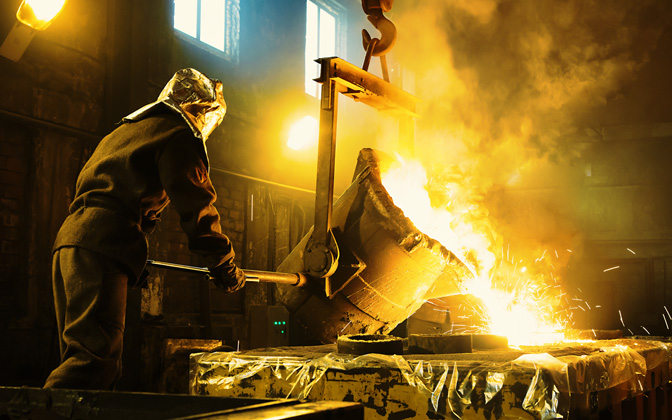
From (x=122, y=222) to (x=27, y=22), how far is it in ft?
9.20

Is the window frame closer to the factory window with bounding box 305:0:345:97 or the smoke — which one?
the factory window with bounding box 305:0:345:97

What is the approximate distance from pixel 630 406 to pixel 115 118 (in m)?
5.30

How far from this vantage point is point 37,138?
5.61m

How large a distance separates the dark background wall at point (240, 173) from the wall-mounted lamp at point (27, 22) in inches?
16.6

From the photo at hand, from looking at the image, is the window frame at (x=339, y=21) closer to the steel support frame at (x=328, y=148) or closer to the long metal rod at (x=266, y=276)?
the steel support frame at (x=328, y=148)

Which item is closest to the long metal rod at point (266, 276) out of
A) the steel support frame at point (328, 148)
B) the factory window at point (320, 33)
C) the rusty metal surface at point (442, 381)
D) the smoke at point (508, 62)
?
the steel support frame at point (328, 148)

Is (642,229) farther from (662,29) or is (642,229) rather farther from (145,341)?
(145,341)

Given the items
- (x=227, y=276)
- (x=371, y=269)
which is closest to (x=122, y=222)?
(x=227, y=276)

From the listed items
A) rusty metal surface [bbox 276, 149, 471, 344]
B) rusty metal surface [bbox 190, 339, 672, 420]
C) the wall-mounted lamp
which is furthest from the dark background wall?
rusty metal surface [bbox 190, 339, 672, 420]

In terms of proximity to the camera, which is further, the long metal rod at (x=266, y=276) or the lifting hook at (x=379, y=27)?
the lifting hook at (x=379, y=27)

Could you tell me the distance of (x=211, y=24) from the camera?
7.99m

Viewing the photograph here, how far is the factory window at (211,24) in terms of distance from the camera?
24.8 feet

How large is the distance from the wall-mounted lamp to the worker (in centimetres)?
221

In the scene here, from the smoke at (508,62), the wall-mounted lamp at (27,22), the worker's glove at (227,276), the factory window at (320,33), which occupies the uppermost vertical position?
the factory window at (320,33)
